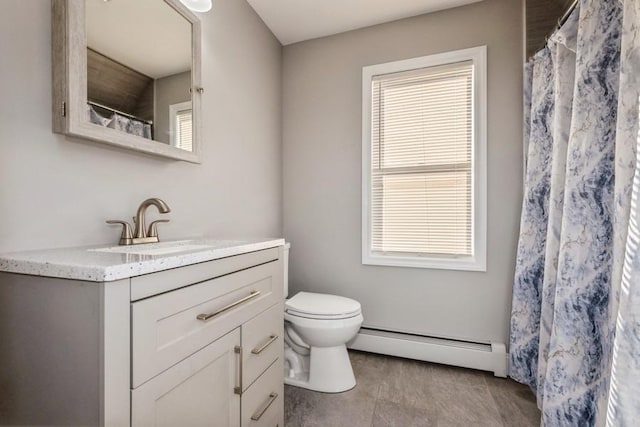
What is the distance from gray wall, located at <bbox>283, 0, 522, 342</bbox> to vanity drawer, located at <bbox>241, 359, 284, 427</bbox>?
1039mm

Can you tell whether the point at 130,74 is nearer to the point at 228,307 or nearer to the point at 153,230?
A: the point at 153,230

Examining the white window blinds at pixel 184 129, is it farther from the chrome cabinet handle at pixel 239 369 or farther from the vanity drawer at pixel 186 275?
the chrome cabinet handle at pixel 239 369

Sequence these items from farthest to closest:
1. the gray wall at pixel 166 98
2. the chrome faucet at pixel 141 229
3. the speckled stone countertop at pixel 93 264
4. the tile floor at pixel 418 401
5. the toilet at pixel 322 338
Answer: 1. the toilet at pixel 322 338
2. the tile floor at pixel 418 401
3. the gray wall at pixel 166 98
4. the chrome faucet at pixel 141 229
5. the speckled stone countertop at pixel 93 264

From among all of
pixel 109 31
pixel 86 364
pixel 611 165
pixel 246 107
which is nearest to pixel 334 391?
pixel 86 364

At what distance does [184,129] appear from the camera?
1430mm

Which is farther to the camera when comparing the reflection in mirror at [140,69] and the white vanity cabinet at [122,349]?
the reflection in mirror at [140,69]

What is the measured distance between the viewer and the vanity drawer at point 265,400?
1.12 metres

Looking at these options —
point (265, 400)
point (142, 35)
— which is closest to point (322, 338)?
point (265, 400)

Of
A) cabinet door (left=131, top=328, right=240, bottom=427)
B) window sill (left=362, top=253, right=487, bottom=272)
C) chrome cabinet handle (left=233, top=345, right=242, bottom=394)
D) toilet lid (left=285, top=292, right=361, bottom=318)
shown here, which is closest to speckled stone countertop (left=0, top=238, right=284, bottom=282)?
cabinet door (left=131, top=328, right=240, bottom=427)

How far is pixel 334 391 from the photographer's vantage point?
5.75 feet

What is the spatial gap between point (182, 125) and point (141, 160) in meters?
0.27

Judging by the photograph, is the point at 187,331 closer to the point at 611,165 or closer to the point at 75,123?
the point at 75,123

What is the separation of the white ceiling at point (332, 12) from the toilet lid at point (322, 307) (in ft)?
6.44

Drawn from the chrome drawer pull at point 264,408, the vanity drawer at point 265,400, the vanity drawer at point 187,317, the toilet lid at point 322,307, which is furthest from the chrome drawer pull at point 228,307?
the toilet lid at point 322,307
